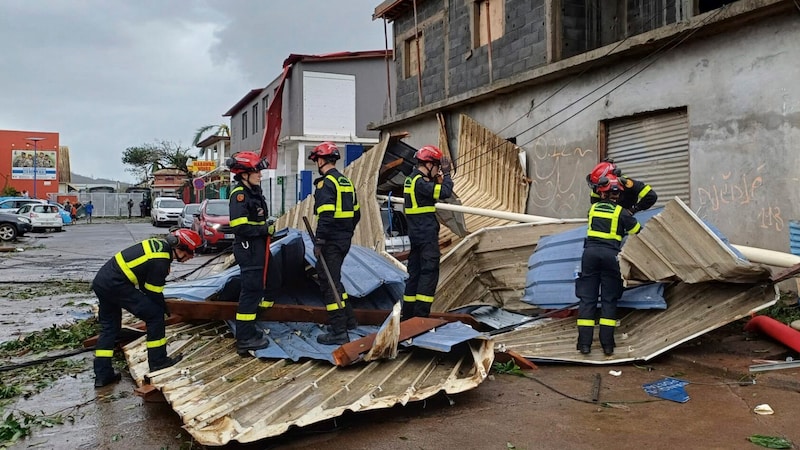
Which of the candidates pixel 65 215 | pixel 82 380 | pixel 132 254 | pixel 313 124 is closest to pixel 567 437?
pixel 132 254

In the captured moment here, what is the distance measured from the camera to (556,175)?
10.4 meters

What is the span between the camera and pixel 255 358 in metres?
4.95

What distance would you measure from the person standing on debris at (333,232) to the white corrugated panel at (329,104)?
70.5 ft

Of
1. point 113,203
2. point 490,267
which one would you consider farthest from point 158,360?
point 113,203

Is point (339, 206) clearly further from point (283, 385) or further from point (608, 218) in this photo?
point (608, 218)

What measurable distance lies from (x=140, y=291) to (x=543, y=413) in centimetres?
334

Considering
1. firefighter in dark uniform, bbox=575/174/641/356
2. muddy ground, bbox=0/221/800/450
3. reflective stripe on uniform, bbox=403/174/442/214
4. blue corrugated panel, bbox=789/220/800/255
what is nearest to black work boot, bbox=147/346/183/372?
muddy ground, bbox=0/221/800/450

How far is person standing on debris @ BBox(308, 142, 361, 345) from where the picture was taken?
5.34 metres

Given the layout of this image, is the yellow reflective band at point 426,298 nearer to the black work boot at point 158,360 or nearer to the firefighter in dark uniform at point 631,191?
the firefighter in dark uniform at point 631,191

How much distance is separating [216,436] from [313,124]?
954 inches

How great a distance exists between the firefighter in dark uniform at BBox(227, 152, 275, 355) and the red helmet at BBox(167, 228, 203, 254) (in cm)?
34

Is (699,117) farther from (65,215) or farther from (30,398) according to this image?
(65,215)

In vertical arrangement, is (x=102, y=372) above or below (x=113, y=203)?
below

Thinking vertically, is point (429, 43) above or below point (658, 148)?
above
